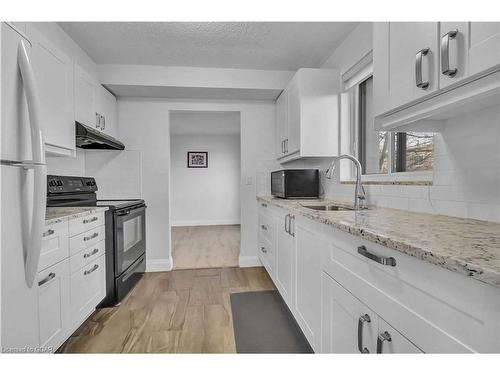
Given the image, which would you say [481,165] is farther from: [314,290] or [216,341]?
[216,341]

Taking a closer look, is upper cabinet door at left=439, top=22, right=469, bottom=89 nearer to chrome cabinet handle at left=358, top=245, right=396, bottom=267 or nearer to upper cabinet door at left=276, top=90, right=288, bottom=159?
chrome cabinet handle at left=358, top=245, right=396, bottom=267

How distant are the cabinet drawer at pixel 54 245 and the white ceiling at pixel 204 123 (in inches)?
129

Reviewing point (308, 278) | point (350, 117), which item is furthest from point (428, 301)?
point (350, 117)

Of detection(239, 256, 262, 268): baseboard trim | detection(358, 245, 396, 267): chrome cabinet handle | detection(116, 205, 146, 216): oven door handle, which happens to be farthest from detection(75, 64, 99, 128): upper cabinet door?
detection(358, 245, 396, 267): chrome cabinet handle

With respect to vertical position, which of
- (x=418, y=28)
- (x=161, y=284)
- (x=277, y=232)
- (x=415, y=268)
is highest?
(x=418, y=28)

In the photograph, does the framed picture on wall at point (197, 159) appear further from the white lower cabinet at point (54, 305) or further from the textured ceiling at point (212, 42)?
the white lower cabinet at point (54, 305)

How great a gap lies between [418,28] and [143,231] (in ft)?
9.65

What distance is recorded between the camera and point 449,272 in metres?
0.61

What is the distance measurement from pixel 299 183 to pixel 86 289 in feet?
6.54

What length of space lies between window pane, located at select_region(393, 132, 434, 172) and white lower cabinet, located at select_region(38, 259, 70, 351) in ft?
7.22

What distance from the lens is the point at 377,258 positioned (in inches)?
32.8

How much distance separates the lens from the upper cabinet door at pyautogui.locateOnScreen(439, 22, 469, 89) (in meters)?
0.85

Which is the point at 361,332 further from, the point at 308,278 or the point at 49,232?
the point at 49,232

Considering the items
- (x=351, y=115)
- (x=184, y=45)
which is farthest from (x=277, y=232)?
(x=184, y=45)
